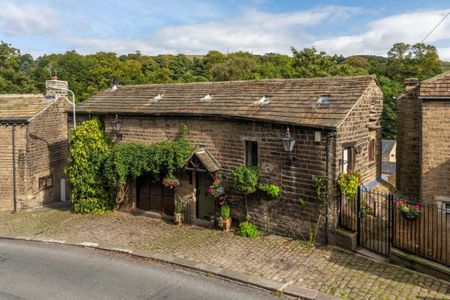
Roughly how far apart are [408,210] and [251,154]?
557 centimetres

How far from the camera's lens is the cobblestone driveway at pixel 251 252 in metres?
8.63

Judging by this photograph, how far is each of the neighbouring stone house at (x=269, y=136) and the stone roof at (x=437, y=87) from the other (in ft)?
5.40

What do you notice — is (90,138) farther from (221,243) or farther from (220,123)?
(221,243)

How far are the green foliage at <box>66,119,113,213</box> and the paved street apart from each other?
469 centimetres

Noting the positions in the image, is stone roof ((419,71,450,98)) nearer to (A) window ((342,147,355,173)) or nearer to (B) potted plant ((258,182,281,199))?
(A) window ((342,147,355,173))

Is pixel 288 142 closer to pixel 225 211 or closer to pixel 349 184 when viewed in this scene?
pixel 349 184

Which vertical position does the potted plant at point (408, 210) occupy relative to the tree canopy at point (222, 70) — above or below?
below

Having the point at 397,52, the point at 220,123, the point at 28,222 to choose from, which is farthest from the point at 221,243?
the point at 397,52

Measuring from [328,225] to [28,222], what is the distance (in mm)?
12348

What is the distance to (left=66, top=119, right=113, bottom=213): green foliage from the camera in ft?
53.6

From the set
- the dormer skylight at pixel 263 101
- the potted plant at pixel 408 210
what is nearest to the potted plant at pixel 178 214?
the dormer skylight at pixel 263 101

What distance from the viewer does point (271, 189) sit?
40.3ft

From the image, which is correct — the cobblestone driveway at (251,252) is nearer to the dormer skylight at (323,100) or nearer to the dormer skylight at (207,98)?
the dormer skylight at (323,100)

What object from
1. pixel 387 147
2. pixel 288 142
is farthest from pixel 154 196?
pixel 387 147
